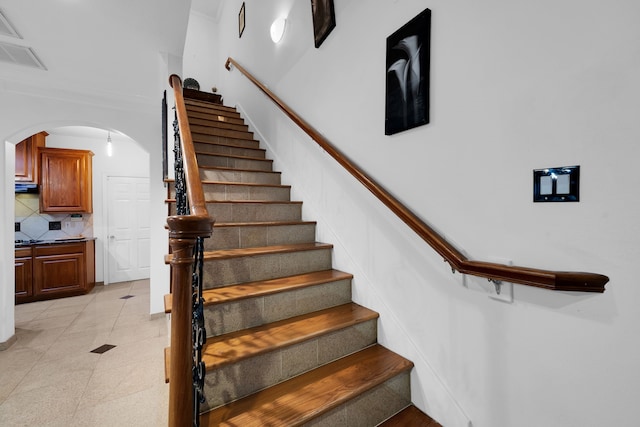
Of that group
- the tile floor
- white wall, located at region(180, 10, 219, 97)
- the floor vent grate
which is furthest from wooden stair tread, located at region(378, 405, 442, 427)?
white wall, located at region(180, 10, 219, 97)

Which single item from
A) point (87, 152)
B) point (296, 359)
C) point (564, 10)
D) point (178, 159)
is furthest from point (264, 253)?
point (87, 152)

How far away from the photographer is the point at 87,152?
202 inches

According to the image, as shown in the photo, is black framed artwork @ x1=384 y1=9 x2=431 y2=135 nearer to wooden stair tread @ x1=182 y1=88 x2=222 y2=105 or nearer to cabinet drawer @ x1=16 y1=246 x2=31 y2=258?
wooden stair tread @ x1=182 y1=88 x2=222 y2=105

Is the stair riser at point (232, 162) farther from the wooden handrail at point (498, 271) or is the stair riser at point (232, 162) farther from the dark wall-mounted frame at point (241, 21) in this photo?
the dark wall-mounted frame at point (241, 21)

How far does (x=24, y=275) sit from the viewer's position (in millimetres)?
4383

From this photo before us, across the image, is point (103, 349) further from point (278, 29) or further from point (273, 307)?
point (278, 29)

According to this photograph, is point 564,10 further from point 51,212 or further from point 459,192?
point 51,212

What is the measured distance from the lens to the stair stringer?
1438 mm

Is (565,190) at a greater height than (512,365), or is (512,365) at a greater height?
(565,190)

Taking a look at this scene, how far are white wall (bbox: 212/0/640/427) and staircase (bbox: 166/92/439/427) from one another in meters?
0.19

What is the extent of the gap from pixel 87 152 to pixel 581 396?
683cm

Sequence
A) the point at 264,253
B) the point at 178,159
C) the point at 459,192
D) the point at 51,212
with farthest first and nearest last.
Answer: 1. the point at 51,212
2. the point at 178,159
3. the point at 264,253
4. the point at 459,192

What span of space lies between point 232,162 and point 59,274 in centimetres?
394

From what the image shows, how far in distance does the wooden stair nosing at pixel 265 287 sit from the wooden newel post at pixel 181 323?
0.61m
